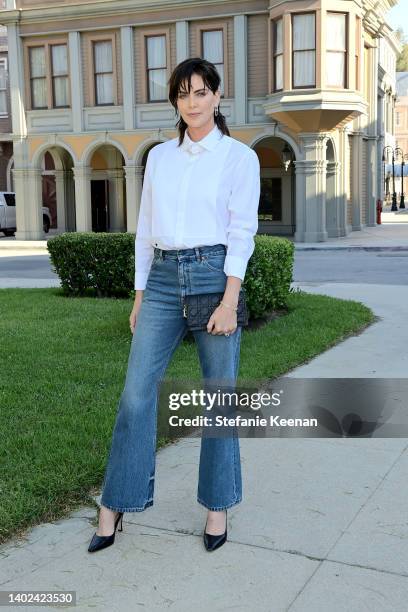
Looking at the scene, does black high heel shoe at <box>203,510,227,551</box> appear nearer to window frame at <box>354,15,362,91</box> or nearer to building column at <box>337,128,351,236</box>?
building column at <box>337,128,351,236</box>

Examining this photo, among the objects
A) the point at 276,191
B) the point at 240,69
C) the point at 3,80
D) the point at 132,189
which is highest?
the point at 3,80

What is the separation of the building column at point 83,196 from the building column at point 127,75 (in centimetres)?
223

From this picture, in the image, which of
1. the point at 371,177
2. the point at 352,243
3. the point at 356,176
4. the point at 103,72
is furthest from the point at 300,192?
the point at 103,72

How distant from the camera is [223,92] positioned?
25.7 m

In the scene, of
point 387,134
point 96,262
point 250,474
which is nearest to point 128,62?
point 96,262

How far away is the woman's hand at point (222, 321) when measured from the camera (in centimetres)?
317

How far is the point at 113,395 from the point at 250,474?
1.73 metres

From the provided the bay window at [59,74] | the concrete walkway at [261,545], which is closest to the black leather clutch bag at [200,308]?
the concrete walkway at [261,545]

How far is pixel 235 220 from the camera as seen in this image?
10.5 feet

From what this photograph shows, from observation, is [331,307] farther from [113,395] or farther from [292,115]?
[292,115]

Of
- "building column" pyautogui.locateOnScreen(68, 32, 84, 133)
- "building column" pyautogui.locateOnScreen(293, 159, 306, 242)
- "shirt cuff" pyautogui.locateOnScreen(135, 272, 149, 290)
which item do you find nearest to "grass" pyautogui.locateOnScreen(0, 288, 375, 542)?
"shirt cuff" pyautogui.locateOnScreen(135, 272, 149, 290)

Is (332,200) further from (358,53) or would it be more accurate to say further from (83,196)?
(83,196)

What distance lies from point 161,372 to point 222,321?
0.38 m

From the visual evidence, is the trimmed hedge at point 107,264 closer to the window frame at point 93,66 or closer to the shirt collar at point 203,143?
the shirt collar at point 203,143
